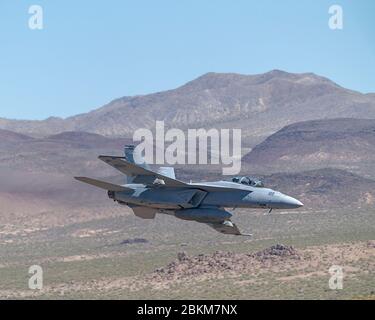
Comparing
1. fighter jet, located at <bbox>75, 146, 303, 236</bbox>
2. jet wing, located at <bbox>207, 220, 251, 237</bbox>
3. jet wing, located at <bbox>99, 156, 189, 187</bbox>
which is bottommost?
jet wing, located at <bbox>207, 220, 251, 237</bbox>

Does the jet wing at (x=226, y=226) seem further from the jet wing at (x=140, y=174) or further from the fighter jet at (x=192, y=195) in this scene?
the jet wing at (x=140, y=174)

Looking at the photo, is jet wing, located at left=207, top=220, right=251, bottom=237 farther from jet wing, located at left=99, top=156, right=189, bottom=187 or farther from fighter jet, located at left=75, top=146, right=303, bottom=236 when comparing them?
jet wing, located at left=99, top=156, right=189, bottom=187

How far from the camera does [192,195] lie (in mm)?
40875

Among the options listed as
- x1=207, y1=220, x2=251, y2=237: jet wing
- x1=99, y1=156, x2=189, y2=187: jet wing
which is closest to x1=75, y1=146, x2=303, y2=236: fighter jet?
x1=99, y1=156, x2=189, y2=187: jet wing

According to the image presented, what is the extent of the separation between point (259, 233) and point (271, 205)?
53.6 meters

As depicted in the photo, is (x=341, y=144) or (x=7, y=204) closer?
(x=7, y=204)

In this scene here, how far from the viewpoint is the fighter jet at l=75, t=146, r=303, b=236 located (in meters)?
40.2

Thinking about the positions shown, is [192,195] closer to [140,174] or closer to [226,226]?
[140,174]

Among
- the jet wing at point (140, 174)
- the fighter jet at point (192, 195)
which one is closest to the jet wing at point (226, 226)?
the fighter jet at point (192, 195)

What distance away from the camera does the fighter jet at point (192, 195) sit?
1582 inches

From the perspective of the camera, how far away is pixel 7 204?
137750mm

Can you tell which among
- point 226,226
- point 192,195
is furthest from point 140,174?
point 226,226

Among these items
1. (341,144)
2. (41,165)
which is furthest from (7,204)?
(341,144)

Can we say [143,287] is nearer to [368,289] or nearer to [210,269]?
[210,269]
